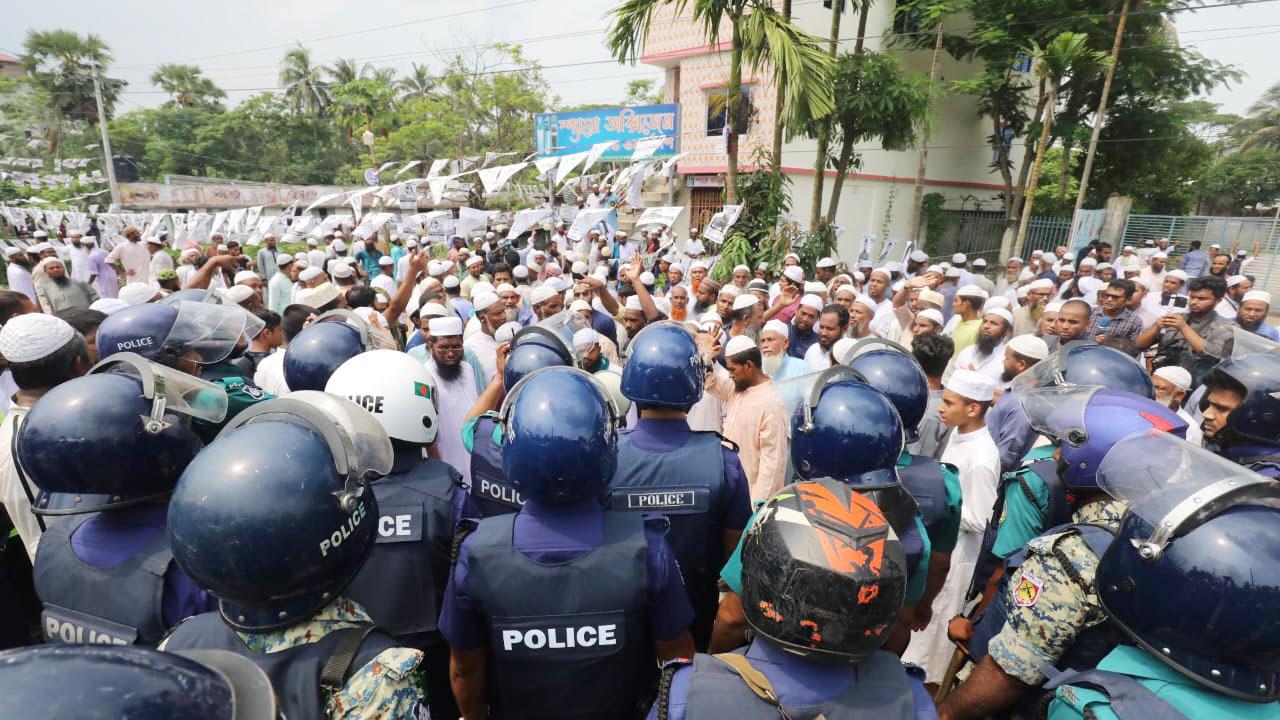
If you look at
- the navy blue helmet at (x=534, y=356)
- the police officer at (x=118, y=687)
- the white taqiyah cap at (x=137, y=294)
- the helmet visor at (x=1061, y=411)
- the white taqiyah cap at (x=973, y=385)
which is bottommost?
the white taqiyah cap at (x=137, y=294)

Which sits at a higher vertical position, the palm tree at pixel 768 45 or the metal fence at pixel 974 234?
the palm tree at pixel 768 45

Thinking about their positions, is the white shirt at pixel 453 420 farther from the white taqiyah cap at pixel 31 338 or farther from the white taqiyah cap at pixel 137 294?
the white taqiyah cap at pixel 137 294

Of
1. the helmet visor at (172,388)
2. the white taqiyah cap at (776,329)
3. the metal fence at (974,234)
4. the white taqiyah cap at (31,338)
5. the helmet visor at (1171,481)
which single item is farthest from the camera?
the metal fence at (974,234)

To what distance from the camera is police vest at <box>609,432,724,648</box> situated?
2693 millimetres

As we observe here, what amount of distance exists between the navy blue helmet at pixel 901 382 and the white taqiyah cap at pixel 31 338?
3820mm

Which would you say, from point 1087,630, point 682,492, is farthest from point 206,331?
point 1087,630

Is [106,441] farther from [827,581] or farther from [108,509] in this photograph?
[827,581]

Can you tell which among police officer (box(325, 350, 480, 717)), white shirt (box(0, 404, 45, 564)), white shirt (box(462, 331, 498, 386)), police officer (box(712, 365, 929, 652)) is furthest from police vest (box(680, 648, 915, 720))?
white shirt (box(462, 331, 498, 386))

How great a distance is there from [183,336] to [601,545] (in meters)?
3.10

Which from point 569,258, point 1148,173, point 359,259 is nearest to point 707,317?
point 569,258

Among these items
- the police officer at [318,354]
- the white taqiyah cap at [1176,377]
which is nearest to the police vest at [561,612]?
the police officer at [318,354]

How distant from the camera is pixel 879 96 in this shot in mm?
13836

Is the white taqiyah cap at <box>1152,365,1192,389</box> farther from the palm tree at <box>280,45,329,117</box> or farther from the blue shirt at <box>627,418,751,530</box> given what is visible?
the palm tree at <box>280,45,329,117</box>

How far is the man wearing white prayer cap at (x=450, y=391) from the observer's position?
13.9 feet
